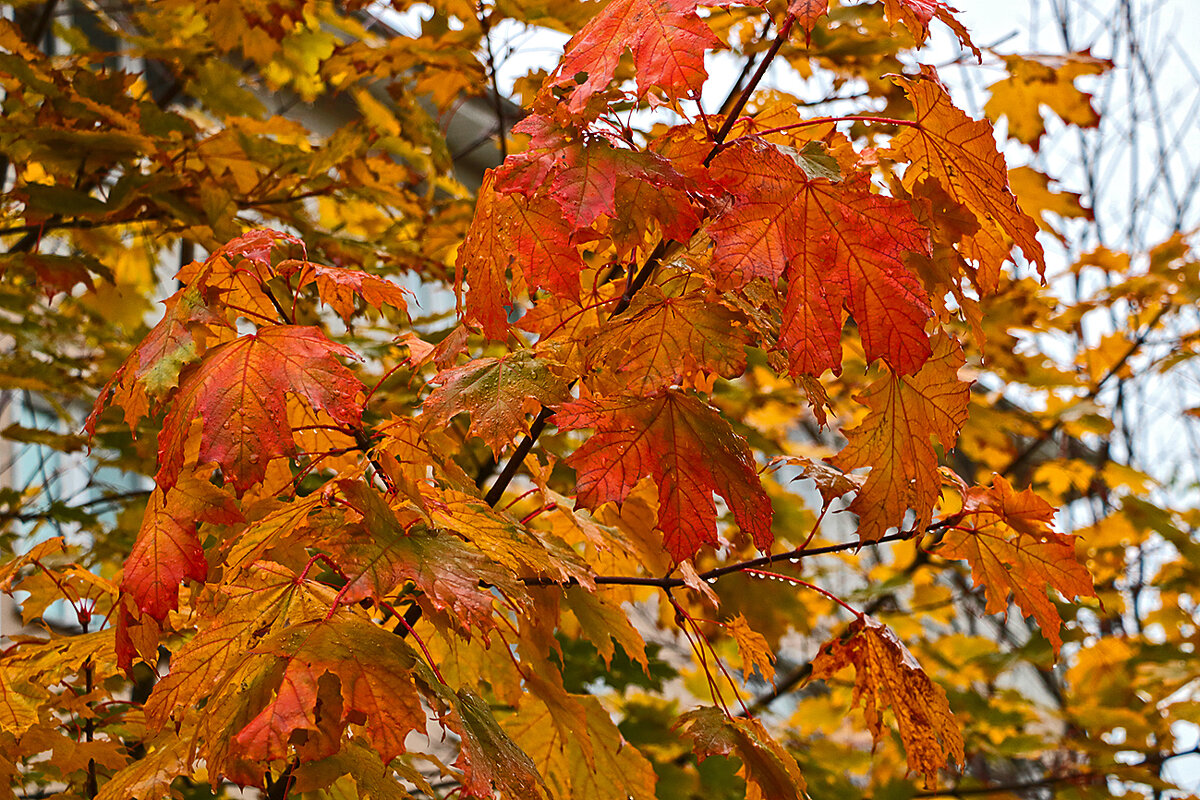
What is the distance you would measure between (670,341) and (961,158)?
41cm

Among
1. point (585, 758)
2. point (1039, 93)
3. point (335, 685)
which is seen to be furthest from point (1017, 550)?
point (1039, 93)

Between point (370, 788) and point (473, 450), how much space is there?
119 centimetres

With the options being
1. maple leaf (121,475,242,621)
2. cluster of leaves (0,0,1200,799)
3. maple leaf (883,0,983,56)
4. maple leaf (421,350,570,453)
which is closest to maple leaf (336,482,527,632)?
cluster of leaves (0,0,1200,799)

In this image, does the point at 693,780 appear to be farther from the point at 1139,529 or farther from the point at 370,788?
the point at 1139,529

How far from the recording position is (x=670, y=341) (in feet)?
3.68

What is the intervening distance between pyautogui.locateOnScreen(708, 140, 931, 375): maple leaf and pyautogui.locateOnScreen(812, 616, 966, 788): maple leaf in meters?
0.56

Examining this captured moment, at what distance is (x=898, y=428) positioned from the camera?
125 centimetres

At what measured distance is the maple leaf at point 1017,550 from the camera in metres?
1.40

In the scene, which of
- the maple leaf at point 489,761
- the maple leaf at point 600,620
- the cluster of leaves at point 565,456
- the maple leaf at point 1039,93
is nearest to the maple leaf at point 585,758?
the cluster of leaves at point 565,456

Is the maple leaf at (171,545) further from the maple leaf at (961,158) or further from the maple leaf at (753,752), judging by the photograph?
the maple leaf at (961,158)

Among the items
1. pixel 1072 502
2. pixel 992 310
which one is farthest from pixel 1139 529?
pixel 1072 502

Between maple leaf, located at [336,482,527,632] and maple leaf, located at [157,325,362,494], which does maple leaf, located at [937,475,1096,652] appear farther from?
maple leaf, located at [157,325,362,494]

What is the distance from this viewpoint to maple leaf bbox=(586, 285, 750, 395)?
43.6 inches

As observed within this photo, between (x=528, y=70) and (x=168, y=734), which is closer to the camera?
(x=168, y=734)
